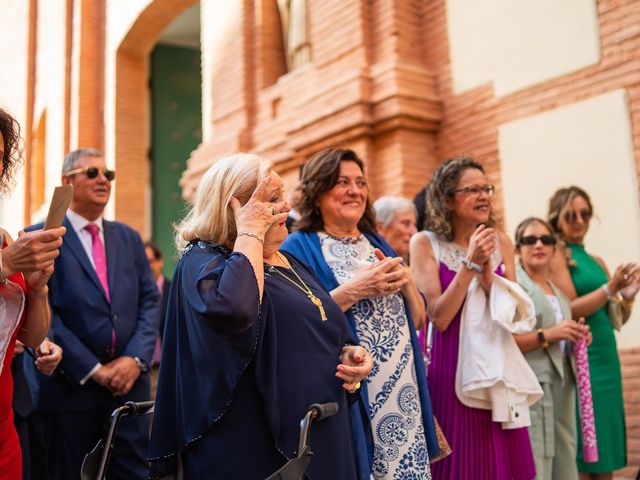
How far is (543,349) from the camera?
4.07m

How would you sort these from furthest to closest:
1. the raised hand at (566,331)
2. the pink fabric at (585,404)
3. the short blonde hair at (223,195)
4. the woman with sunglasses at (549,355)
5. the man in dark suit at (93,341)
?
1. the pink fabric at (585,404)
2. the raised hand at (566,331)
3. the woman with sunglasses at (549,355)
4. the man in dark suit at (93,341)
5. the short blonde hair at (223,195)

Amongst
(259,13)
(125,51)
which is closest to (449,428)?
(259,13)

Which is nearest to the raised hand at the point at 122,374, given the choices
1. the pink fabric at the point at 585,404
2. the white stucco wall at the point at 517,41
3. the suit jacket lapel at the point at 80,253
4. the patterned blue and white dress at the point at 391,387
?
the suit jacket lapel at the point at 80,253

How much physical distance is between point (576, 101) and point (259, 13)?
4.88m

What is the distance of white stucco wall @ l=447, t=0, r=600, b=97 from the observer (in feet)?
19.4

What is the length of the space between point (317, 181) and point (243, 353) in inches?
50.6

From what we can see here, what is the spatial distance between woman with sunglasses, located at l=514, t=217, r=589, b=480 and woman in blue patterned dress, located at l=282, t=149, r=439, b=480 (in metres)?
1.09

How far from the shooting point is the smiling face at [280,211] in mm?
2406

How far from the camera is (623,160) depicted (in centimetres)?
552

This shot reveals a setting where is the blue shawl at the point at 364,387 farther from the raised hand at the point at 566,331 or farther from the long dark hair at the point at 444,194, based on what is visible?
the raised hand at the point at 566,331

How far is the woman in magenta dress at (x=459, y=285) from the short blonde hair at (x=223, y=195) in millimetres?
1330

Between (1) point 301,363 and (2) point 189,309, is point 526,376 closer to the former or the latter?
(1) point 301,363

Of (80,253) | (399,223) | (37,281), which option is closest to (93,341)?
(80,253)

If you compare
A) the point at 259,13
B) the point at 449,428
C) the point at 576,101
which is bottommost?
the point at 449,428
